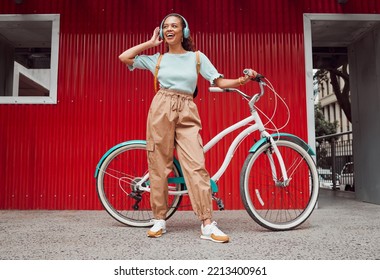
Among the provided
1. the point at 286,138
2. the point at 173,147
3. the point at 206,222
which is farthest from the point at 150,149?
the point at 286,138

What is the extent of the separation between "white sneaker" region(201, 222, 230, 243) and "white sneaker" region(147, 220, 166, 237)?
0.32 meters

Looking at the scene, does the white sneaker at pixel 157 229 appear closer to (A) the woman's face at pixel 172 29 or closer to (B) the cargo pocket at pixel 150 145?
(B) the cargo pocket at pixel 150 145

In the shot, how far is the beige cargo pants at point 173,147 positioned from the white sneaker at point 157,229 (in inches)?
2.0

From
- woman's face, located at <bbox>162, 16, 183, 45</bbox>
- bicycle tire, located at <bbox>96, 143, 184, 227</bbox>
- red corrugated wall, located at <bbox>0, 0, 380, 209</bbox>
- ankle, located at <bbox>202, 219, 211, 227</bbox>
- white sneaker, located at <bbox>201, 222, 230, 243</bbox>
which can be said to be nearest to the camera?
white sneaker, located at <bbox>201, 222, 230, 243</bbox>

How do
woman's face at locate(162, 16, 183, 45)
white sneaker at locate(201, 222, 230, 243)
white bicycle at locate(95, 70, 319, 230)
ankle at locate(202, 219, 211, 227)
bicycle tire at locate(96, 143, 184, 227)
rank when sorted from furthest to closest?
bicycle tire at locate(96, 143, 184, 227) < white bicycle at locate(95, 70, 319, 230) < woman's face at locate(162, 16, 183, 45) < ankle at locate(202, 219, 211, 227) < white sneaker at locate(201, 222, 230, 243)

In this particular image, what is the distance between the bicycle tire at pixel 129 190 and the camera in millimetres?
2930

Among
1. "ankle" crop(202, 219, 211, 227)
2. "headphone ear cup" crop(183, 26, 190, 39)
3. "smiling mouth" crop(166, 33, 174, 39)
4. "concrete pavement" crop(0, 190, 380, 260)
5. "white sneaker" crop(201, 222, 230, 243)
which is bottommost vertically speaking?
"concrete pavement" crop(0, 190, 380, 260)

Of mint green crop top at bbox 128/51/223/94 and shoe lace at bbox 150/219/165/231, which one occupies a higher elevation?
mint green crop top at bbox 128/51/223/94

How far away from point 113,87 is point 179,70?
1.75 m

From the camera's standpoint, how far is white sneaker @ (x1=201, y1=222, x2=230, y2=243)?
2.38 m

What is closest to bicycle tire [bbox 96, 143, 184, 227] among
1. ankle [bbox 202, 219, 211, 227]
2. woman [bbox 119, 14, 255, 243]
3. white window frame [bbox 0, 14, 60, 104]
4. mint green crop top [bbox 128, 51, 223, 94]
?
woman [bbox 119, 14, 255, 243]

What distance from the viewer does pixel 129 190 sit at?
3686 millimetres

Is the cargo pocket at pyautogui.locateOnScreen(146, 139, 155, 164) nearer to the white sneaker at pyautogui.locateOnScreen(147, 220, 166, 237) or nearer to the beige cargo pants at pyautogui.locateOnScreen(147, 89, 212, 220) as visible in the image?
the beige cargo pants at pyautogui.locateOnScreen(147, 89, 212, 220)

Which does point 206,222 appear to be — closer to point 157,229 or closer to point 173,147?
point 157,229
